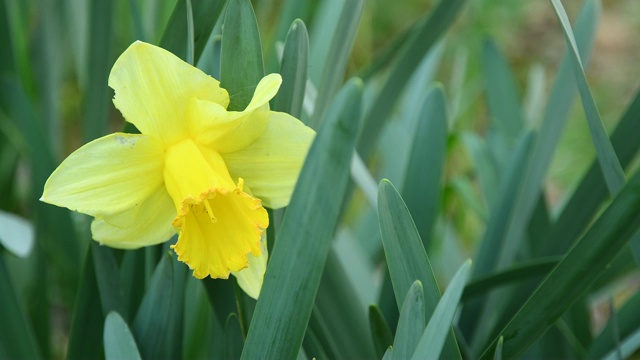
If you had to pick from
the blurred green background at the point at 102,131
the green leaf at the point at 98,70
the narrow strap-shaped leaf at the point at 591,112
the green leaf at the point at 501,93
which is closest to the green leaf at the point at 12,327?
the blurred green background at the point at 102,131

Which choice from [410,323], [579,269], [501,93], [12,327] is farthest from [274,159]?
[501,93]

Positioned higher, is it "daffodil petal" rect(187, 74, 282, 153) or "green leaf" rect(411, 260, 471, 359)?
"daffodil petal" rect(187, 74, 282, 153)

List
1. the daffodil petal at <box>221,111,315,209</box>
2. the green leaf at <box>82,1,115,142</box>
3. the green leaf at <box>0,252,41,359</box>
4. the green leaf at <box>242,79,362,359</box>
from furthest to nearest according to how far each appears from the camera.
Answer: the green leaf at <box>82,1,115,142</box>, the green leaf at <box>0,252,41,359</box>, the daffodil petal at <box>221,111,315,209</box>, the green leaf at <box>242,79,362,359</box>

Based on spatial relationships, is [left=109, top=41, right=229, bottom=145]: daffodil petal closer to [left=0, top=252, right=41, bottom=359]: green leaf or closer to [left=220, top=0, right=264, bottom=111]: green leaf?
[left=220, top=0, right=264, bottom=111]: green leaf

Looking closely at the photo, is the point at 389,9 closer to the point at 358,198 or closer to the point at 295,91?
the point at 358,198

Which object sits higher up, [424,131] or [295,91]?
[295,91]

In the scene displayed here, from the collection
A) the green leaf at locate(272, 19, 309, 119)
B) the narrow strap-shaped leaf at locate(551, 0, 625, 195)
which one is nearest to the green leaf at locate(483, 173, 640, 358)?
the narrow strap-shaped leaf at locate(551, 0, 625, 195)

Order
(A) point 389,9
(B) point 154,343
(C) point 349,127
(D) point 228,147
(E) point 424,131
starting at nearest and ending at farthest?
1. (C) point 349,127
2. (D) point 228,147
3. (B) point 154,343
4. (E) point 424,131
5. (A) point 389,9

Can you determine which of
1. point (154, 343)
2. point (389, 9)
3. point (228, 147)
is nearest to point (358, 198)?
point (389, 9)
